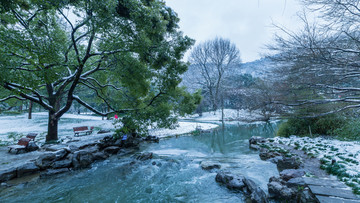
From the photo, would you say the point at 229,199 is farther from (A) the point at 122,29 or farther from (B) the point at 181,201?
(A) the point at 122,29

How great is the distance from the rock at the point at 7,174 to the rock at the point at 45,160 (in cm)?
70

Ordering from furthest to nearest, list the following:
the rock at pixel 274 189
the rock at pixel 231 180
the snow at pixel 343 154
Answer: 1. the rock at pixel 231 180
2. the snow at pixel 343 154
3. the rock at pixel 274 189

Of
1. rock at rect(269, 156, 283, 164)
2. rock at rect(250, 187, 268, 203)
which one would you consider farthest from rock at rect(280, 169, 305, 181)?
rock at rect(269, 156, 283, 164)

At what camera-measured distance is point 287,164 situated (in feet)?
18.2

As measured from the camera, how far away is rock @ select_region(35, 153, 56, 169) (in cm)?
577

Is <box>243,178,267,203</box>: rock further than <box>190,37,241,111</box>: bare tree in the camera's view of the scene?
No

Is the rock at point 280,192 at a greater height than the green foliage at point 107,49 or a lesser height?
lesser

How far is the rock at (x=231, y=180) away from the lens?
420 cm

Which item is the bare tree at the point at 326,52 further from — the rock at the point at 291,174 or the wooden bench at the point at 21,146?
the wooden bench at the point at 21,146

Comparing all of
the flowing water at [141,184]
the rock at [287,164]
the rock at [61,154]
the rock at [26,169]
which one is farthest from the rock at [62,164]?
the rock at [287,164]

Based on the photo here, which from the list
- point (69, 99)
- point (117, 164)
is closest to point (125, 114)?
point (117, 164)

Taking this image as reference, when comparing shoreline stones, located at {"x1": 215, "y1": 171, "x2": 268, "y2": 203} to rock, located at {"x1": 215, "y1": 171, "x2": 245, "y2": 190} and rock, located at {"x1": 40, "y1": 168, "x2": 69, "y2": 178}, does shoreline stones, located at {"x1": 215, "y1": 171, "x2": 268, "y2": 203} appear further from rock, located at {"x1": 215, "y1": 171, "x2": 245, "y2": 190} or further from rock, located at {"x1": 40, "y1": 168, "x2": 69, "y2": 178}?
rock, located at {"x1": 40, "y1": 168, "x2": 69, "y2": 178}

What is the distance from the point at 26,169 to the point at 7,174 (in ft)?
1.64

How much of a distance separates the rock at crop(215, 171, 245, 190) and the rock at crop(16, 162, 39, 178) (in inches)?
256
